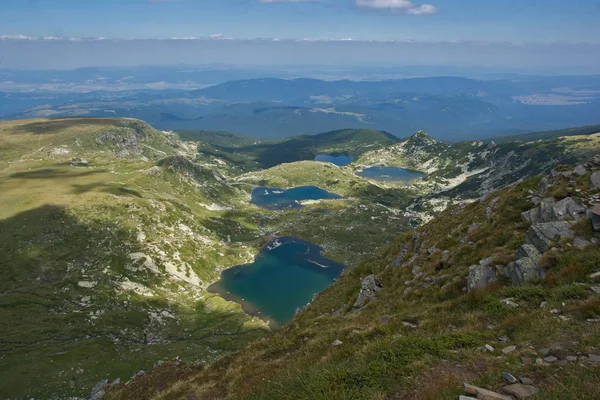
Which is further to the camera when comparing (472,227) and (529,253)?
(472,227)

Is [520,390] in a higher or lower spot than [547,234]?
lower

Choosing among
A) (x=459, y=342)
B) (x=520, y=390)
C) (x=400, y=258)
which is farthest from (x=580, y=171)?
(x=520, y=390)

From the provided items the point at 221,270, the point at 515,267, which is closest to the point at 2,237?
the point at 221,270

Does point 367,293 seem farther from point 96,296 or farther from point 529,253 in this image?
point 96,296

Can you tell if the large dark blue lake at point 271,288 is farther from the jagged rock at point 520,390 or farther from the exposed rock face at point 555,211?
the jagged rock at point 520,390

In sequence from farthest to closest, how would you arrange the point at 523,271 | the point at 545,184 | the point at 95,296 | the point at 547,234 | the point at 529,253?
the point at 95,296 → the point at 545,184 → the point at 547,234 → the point at 529,253 → the point at 523,271

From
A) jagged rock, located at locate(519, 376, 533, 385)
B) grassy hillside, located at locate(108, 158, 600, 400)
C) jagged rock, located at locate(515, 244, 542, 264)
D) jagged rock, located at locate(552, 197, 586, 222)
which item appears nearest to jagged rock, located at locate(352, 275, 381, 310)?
grassy hillside, located at locate(108, 158, 600, 400)

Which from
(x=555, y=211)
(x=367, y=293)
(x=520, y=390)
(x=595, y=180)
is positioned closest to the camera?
(x=520, y=390)
